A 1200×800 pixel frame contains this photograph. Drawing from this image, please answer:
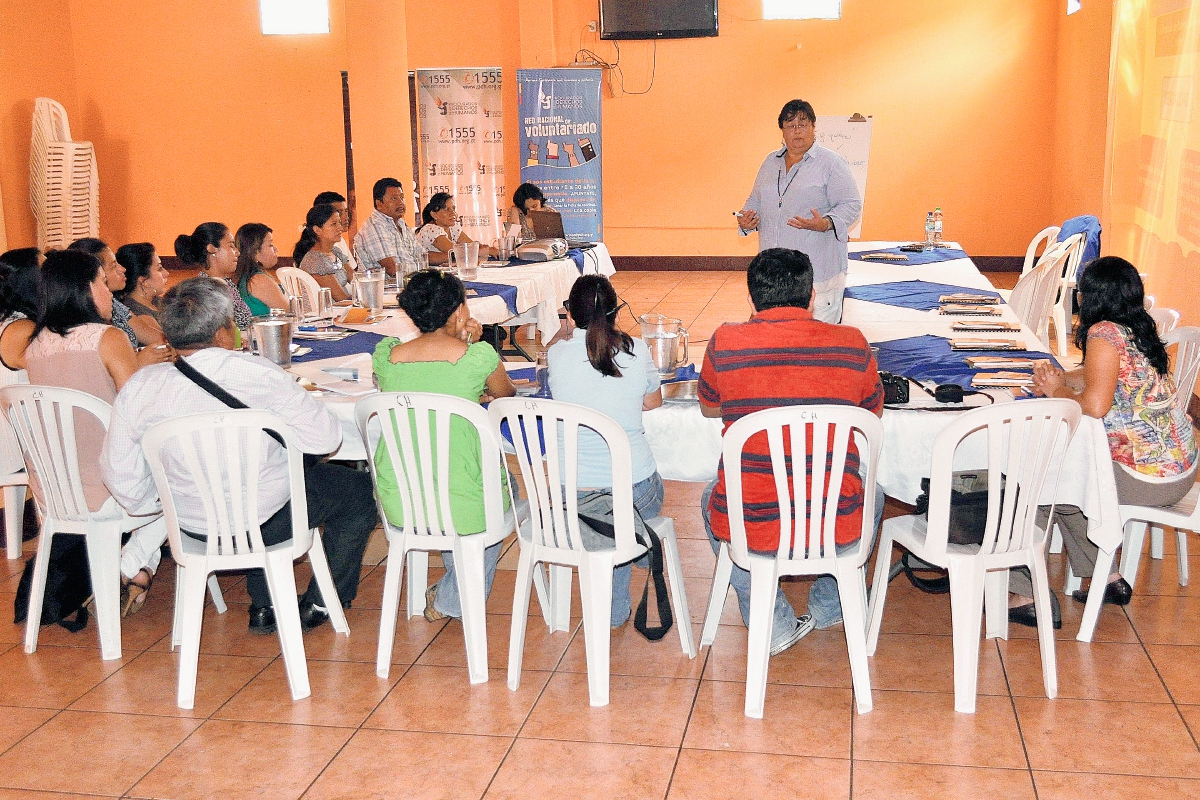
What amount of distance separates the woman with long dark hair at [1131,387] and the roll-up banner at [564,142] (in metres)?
7.26

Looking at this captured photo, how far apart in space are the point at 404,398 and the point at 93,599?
1420mm

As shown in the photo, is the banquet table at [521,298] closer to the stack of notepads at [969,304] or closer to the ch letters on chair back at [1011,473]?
the stack of notepads at [969,304]

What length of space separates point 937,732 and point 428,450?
58.2 inches

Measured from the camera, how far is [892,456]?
320 centimetres

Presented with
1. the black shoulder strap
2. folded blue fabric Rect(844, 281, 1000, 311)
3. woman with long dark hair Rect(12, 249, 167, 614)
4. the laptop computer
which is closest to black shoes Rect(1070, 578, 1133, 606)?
folded blue fabric Rect(844, 281, 1000, 311)

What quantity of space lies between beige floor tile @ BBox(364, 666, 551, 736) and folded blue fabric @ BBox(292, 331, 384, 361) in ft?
4.70

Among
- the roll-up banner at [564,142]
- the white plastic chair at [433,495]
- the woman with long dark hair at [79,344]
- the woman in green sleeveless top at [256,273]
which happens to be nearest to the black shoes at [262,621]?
the woman with long dark hair at [79,344]

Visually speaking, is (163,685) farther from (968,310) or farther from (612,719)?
(968,310)

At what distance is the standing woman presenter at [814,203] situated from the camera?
5.13m

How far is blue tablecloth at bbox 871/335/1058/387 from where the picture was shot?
3537mm

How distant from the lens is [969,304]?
16.0ft

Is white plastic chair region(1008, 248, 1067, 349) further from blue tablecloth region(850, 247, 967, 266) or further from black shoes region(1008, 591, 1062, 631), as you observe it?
black shoes region(1008, 591, 1062, 631)

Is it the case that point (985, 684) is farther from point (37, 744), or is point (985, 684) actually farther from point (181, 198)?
point (181, 198)

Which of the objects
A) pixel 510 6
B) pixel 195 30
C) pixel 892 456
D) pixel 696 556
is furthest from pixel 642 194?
pixel 892 456
